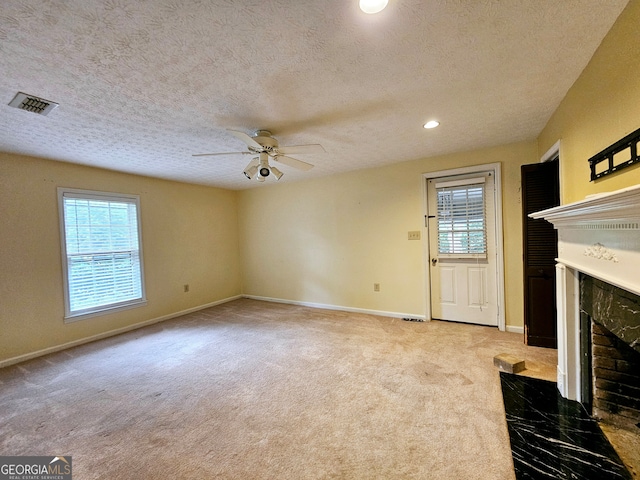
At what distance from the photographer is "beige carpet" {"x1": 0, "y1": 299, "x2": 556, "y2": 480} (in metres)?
1.53

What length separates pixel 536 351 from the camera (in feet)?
8.99

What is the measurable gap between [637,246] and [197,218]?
528 cm

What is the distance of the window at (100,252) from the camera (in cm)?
340

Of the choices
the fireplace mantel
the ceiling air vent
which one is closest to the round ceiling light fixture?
the fireplace mantel

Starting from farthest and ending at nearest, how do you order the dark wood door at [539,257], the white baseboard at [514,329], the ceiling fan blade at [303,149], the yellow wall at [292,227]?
the white baseboard at [514,329] < the dark wood door at [539,257] < the ceiling fan blade at [303,149] < the yellow wall at [292,227]

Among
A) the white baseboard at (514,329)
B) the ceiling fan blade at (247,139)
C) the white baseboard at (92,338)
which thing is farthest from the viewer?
the white baseboard at (514,329)

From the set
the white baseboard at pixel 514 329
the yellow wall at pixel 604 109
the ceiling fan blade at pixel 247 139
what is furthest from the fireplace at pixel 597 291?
the ceiling fan blade at pixel 247 139

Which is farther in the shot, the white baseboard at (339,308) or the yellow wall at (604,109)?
the white baseboard at (339,308)

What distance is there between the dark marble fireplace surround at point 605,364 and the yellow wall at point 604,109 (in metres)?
0.68

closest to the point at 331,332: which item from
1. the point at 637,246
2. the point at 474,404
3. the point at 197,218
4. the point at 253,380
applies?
the point at 253,380

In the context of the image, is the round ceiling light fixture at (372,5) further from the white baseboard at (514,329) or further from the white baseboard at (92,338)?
the white baseboard at (92,338)

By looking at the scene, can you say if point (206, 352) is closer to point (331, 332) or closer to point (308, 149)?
point (331, 332)

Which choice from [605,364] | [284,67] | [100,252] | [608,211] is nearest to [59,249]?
[100,252]

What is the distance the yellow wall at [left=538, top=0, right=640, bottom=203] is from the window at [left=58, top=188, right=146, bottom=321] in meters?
5.10
